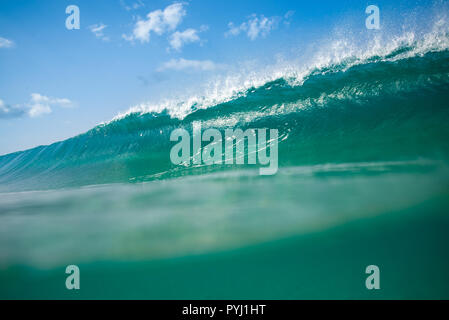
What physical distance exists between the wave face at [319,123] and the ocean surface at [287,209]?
29mm

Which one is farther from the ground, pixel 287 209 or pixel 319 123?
pixel 319 123

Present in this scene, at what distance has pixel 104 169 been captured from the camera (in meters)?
5.86

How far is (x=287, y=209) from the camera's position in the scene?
2.89 m

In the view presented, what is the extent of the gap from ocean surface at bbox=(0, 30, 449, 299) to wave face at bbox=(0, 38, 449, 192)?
0.09 feet

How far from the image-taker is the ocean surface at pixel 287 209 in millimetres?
2139

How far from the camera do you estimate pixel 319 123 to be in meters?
5.10

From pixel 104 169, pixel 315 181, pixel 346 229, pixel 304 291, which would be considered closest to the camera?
pixel 304 291

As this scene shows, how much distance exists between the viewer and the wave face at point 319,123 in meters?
4.15

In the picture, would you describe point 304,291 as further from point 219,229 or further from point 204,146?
point 204,146

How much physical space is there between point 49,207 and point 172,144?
2.88 metres

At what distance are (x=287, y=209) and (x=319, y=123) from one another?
270 centimetres

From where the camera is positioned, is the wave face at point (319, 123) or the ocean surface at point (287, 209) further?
the wave face at point (319, 123)

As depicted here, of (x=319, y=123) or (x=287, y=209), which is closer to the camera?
(x=287, y=209)
